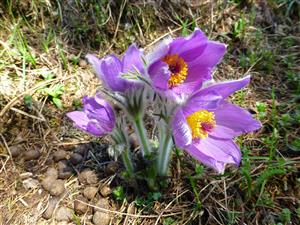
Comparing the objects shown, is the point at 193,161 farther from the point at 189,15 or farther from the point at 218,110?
the point at 189,15

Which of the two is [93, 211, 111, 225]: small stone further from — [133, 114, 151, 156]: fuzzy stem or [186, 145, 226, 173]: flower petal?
[186, 145, 226, 173]: flower petal

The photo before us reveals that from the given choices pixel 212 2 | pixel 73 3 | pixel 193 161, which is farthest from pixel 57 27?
pixel 193 161

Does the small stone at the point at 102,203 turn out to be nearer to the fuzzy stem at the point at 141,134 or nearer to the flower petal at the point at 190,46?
the fuzzy stem at the point at 141,134

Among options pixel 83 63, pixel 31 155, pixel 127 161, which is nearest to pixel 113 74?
pixel 127 161

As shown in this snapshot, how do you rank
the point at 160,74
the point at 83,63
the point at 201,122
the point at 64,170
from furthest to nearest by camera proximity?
1. the point at 83,63
2. the point at 64,170
3. the point at 201,122
4. the point at 160,74

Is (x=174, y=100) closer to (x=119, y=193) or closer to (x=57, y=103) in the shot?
(x=119, y=193)

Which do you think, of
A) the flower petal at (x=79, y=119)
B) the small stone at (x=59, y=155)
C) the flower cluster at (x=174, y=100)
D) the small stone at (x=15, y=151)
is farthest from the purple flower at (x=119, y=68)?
the small stone at (x=15, y=151)
